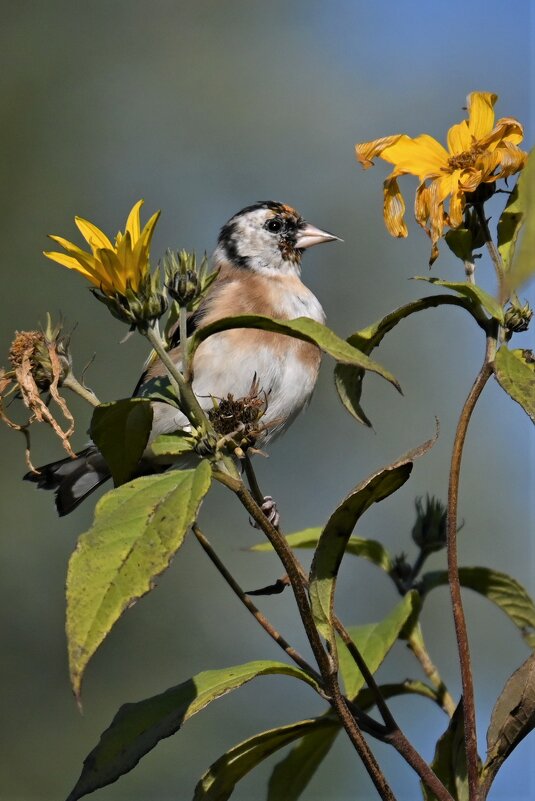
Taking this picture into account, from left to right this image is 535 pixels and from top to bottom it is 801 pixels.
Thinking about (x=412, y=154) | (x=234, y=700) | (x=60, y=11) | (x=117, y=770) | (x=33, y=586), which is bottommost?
(x=234, y=700)

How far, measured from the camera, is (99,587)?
1.09 metres

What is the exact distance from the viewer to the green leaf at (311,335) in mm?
1165

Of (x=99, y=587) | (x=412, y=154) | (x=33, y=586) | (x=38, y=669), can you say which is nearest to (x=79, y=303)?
(x=33, y=586)

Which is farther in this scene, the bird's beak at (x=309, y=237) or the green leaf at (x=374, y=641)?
the bird's beak at (x=309, y=237)

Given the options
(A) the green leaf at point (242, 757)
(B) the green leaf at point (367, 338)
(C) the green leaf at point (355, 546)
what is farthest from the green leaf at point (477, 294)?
(C) the green leaf at point (355, 546)

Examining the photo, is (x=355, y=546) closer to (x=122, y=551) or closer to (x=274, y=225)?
(x=122, y=551)

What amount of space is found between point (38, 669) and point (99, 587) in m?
4.69

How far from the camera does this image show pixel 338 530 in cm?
128

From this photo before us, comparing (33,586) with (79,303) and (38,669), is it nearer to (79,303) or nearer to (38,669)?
(38,669)

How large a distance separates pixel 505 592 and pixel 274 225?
2.69 metres

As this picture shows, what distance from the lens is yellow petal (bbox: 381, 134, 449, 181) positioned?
1521 mm

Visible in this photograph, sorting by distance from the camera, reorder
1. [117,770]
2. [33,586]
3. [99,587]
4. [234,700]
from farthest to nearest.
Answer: [33,586]
[234,700]
[117,770]
[99,587]

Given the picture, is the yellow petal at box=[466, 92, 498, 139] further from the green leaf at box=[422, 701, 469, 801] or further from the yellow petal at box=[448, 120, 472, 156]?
the green leaf at box=[422, 701, 469, 801]

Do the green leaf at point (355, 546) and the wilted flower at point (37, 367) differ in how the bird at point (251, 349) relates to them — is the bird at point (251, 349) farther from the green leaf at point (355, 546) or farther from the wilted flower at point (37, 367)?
the wilted flower at point (37, 367)
